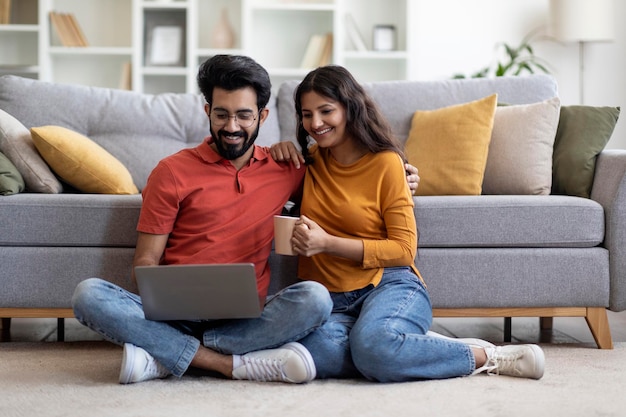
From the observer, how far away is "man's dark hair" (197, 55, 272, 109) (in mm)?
2160

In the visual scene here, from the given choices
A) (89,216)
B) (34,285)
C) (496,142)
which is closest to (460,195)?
(496,142)

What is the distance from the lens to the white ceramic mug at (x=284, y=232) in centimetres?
205

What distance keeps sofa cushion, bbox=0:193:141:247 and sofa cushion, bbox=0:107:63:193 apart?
0.17 metres

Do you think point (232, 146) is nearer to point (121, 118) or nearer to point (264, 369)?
point (264, 369)

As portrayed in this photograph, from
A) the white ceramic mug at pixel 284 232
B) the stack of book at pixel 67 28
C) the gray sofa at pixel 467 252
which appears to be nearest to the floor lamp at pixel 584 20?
the gray sofa at pixel 467 252

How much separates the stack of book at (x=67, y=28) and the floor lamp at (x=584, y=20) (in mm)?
2683

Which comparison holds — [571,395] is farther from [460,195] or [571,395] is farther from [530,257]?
[460,195]

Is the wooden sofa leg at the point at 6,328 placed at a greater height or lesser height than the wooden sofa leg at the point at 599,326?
lesser

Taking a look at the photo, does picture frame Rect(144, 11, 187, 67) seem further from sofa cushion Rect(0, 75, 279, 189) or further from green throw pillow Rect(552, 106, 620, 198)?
green throw pillow Rect(552, 106, 620, 198)

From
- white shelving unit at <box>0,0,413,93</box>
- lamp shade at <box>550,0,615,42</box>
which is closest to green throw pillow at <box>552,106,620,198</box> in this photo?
lamp shade at <box>550,0,615,42</box>

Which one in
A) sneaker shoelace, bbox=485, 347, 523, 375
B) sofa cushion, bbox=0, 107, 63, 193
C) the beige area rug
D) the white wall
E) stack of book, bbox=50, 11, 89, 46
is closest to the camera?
the beige area rug

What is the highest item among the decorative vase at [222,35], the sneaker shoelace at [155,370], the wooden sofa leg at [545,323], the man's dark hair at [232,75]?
the decorative vase at [222,35]

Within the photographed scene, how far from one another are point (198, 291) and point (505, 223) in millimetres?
1029

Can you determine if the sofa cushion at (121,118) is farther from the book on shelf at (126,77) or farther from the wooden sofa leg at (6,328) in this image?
the book on shelf at (126,77)
